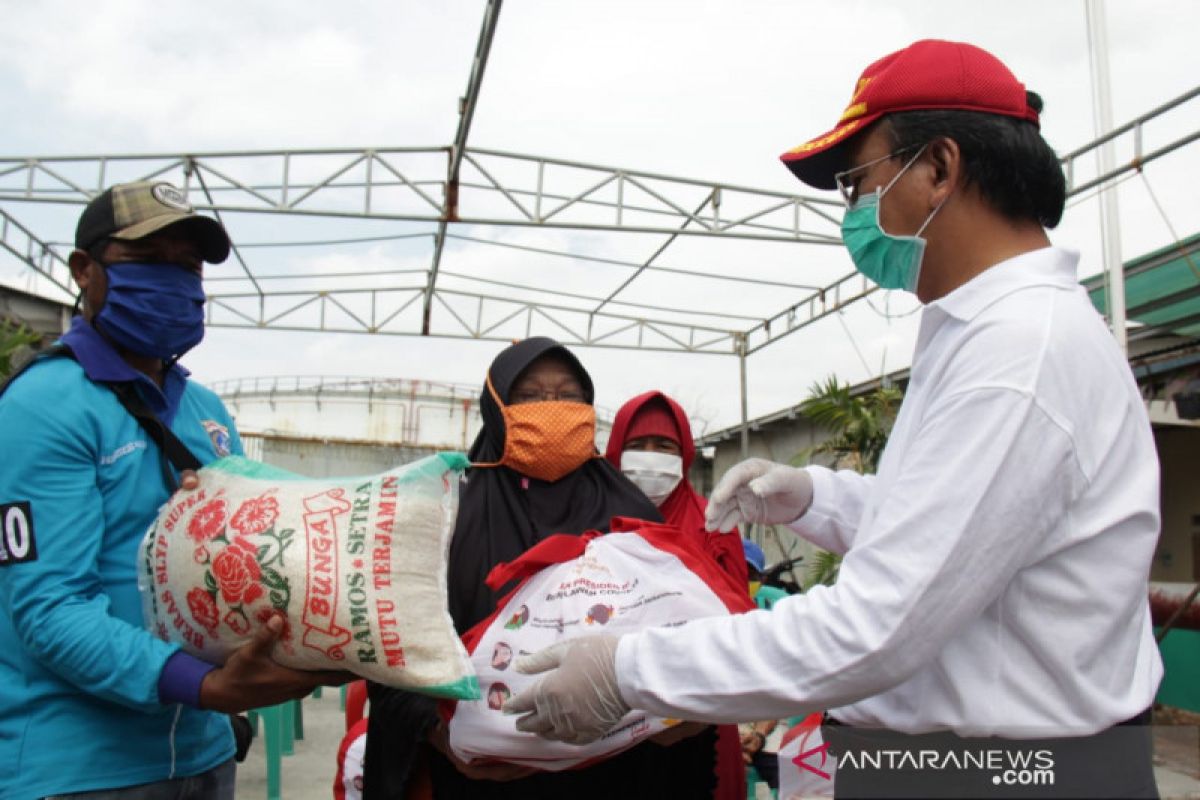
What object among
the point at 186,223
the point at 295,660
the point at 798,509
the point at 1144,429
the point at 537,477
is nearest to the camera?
the point at 1144,429

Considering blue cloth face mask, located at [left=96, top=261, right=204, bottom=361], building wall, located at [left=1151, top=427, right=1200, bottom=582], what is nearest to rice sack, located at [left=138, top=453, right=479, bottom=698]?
blue cloth face mask, located at [left=96, top=261, right=204, bottom=361]

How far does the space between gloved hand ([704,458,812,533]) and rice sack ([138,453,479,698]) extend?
30.7 inches

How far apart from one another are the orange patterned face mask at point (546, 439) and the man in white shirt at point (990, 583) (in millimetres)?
1056

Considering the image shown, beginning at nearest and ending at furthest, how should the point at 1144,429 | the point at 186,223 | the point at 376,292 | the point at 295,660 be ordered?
the point at 1144,429 → the point at 295,660 → the point at 186,223 → the point at 376,292

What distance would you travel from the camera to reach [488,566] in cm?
222

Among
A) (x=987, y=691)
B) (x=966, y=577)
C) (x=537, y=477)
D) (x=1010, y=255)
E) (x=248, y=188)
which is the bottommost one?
(x=987, y=691)

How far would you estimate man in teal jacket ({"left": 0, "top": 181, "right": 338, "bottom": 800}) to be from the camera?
1512mm

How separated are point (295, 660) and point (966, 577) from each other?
42.7 inches

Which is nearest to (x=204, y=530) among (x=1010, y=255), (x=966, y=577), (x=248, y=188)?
(x=966, y=577)

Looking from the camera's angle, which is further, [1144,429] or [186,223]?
[186,223]

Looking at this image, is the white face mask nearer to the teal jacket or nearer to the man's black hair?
the teal jacket

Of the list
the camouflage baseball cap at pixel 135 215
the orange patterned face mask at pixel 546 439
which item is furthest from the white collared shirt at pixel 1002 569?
the camouflage baseball cap at pixel 135 215

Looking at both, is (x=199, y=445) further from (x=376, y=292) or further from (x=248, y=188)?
(x=376, y=292)

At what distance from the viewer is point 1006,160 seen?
4.47ft
